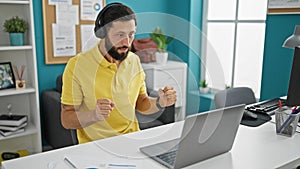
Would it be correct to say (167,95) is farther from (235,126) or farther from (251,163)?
(251,163)

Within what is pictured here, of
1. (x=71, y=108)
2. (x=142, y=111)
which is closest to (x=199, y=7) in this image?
(x=142, y=111)

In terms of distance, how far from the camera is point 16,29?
8.03 ft

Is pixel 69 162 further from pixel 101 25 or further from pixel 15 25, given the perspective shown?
pixel 15 25

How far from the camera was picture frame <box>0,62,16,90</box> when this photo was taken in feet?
8.29

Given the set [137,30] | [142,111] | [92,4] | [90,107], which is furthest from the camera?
[92,4]

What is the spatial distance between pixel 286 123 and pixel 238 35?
87.1 inches

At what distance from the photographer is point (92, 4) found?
3.07 m

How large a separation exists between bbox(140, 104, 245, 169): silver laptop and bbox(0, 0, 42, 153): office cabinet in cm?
172

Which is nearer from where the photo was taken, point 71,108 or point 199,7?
point 71,108

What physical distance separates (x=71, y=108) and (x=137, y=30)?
1.50 ft

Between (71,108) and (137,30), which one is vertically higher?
(137,30)

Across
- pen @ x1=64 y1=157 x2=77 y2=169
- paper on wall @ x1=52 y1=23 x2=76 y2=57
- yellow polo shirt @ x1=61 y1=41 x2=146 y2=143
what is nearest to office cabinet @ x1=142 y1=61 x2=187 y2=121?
yellow polo shirt @ x1=61 y1=41 x2=146 y2=143

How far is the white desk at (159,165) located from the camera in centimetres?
103

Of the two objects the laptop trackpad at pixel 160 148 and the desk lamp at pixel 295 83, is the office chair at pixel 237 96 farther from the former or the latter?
the laptop trackpad at pixel 160 148
